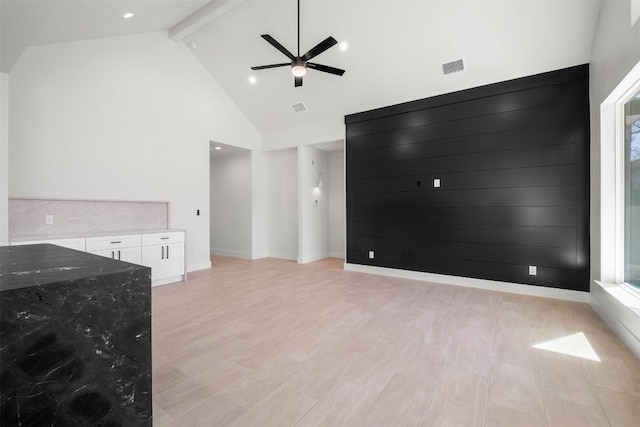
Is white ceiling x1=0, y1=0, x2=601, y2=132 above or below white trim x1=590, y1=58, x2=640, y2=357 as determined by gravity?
above

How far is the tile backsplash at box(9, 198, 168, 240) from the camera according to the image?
146 inches

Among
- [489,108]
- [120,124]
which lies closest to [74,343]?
[120,124]

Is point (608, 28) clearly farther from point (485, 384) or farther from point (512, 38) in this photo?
point (485, 384)

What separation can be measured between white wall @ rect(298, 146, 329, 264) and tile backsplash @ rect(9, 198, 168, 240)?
2699mm

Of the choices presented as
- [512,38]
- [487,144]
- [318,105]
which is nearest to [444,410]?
[487,144]

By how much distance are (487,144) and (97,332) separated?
188 inches

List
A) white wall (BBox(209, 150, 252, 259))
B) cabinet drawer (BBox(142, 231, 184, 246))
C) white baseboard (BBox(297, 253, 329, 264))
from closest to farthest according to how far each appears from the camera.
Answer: cabinet drawer (BBox(142, 231, 184, 246)) → white baseboard (BBox(297, 253, 329, 264)) → white wall (BBox(209, 150, 252, 259))

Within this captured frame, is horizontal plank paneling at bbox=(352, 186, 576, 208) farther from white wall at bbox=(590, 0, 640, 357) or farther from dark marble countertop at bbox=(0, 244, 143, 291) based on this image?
dark marble countertop at bbox=(0, 244, 143, 291)

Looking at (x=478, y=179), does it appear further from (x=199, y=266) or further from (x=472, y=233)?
(x=199, y=266)

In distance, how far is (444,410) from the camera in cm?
167

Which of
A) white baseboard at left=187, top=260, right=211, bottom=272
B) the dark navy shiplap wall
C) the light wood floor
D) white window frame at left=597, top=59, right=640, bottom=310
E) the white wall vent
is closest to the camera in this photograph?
the light wood floor

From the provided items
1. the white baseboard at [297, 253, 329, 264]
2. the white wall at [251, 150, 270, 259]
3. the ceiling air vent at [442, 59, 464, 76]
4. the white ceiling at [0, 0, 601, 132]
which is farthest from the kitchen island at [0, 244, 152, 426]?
the white wall at [251, 150, 270, 259]

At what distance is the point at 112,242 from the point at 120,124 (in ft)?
6.33

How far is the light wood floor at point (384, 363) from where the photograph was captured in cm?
166
